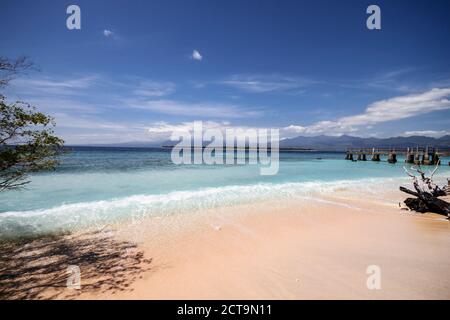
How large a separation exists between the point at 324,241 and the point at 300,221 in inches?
84.4

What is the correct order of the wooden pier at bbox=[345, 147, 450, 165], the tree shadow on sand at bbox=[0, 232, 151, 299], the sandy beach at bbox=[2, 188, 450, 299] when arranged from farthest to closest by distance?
1. the wooden pier at bbox=[345, 147, 450, 165]
2. the tree shadow on sand at bbox=[0, 232, 151, 299]
3. the sandy beach at bbox=[2, 188, 450, 299]

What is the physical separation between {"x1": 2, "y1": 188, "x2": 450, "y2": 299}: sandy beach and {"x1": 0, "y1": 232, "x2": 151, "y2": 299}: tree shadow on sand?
0.05m

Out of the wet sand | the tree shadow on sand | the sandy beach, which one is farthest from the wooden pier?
the tree shadow on sand

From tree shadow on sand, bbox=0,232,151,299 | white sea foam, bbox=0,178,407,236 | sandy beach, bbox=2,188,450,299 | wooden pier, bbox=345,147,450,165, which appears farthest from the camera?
wooden pier, bbox=345,147,450,165

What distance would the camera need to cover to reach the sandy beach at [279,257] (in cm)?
473

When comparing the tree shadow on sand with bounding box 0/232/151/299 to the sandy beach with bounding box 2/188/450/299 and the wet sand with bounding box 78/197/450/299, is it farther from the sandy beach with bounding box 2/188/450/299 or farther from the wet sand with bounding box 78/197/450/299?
the wet sand with bounding box 78/197/450/299

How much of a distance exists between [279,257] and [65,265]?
19.0 feet

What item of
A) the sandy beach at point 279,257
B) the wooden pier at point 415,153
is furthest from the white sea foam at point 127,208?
the wooden pier at point 415,153

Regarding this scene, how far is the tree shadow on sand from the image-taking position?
4863 mm

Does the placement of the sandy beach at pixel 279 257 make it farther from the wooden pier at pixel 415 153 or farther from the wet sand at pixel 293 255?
the wooden pier at pixel 415 153

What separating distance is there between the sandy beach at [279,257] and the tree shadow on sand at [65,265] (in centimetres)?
5

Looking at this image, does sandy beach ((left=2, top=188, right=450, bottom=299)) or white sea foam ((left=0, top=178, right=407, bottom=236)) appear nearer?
sandy beach ((left=2, top=188, right=450, bottom=299))
